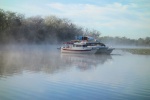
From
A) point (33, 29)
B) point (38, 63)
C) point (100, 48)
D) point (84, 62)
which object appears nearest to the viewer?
point (38, 63)

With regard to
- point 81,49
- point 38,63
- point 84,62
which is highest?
point 81,49

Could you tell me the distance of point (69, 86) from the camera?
11.7 metres

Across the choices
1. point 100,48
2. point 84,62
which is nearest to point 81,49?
point 100,48

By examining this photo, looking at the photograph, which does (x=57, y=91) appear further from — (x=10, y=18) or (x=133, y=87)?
(x=10, y=18)

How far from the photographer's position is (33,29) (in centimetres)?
6000

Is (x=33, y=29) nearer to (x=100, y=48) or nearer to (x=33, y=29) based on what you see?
(x=33, y=29)

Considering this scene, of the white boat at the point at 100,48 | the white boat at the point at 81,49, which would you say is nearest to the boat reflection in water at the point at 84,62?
the white boat at the point at 81,49

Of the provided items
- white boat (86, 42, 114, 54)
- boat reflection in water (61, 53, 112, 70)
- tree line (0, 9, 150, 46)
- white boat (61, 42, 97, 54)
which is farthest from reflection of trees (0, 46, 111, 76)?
tree line (0, 9, 150, 46)

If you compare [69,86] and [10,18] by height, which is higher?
[10,18]

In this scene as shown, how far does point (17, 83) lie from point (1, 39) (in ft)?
129

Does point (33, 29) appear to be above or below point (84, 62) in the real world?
above

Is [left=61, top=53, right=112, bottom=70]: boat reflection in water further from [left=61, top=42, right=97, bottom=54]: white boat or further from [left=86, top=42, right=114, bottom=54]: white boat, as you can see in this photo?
[left=86, top=42, right=114, bottom=54]: white boat

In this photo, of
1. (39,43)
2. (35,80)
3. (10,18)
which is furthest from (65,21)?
(35,80)

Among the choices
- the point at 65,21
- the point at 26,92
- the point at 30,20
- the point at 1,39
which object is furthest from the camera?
the point at 65,21
